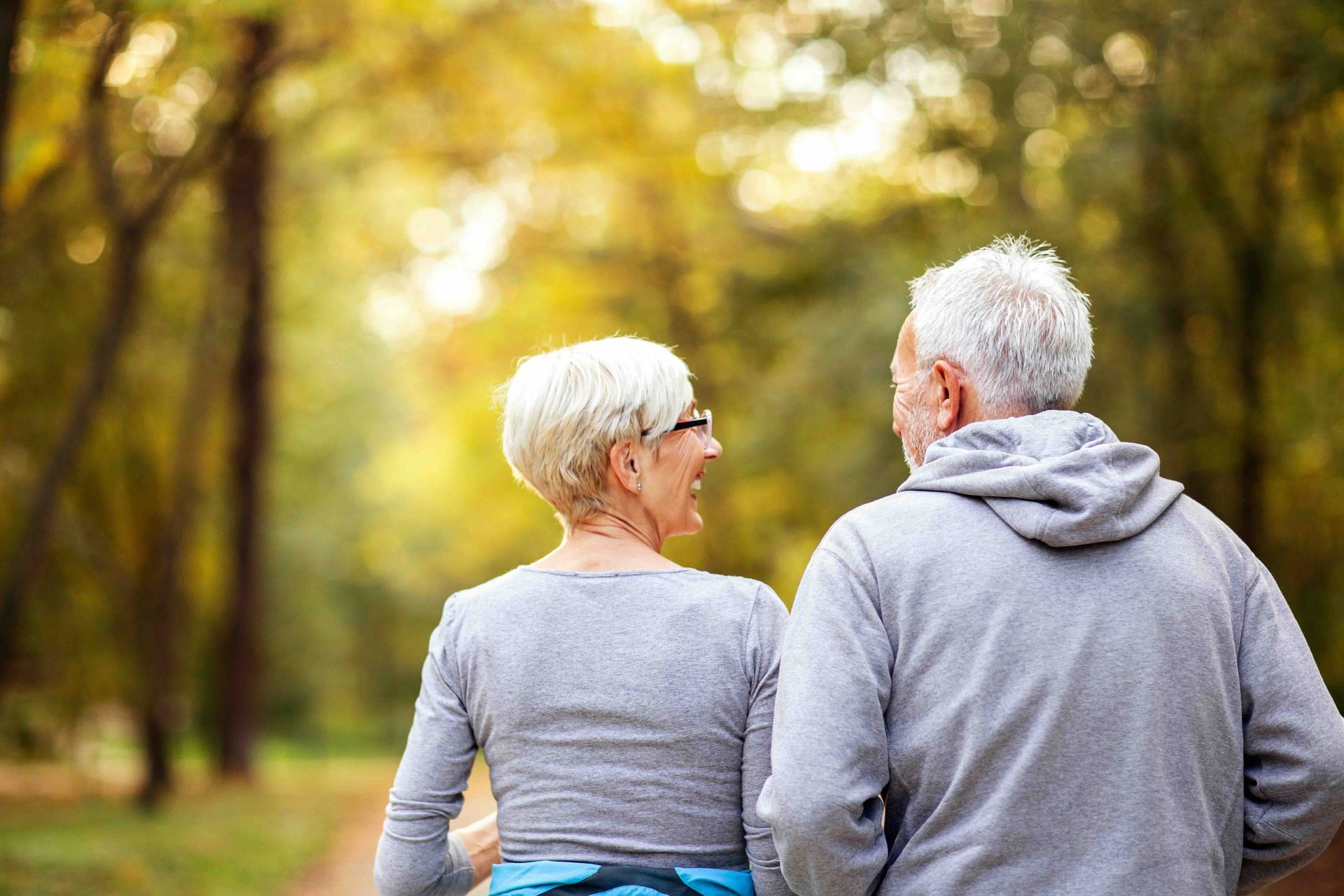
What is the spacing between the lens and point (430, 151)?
521 inches

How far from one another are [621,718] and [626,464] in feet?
1.54

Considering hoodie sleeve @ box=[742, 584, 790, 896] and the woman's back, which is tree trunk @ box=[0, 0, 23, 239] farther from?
hoodie sleeve @ box=[742, 584, 790, 896]

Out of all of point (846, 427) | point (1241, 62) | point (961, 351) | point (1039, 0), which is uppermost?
point (1039, 0)

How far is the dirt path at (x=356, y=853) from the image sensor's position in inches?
316

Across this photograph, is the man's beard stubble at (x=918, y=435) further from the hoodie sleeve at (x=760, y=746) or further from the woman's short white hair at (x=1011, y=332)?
the hoodie sleeve at (x=760, y=746)

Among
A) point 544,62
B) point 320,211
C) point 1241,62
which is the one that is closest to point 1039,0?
point 1241,62

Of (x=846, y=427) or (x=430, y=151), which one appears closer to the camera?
(x=846, y=427)

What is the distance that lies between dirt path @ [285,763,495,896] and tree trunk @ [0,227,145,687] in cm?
244

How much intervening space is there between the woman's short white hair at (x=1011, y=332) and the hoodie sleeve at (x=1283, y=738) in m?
0.46

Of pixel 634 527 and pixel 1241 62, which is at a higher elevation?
pixel 1241 62

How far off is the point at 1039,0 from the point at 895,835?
6.90 meters

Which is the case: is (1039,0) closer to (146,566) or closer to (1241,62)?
(1241,62)

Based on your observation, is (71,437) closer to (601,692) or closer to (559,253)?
(601,692)

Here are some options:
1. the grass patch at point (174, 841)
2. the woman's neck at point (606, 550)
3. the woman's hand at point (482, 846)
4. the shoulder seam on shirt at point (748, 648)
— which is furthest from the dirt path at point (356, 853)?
the shoulder seam on shirt at point (748, 648)
